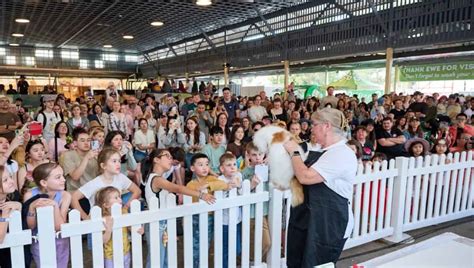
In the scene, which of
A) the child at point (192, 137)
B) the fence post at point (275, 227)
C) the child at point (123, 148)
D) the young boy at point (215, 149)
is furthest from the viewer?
the child at point (192, 137)

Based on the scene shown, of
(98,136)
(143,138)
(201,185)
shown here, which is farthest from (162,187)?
(143,138)

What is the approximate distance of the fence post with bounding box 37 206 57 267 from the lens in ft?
6.64

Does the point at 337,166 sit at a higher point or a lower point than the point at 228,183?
higher

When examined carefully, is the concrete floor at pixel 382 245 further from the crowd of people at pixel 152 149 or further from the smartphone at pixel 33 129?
the smartphone at pixel 33 129

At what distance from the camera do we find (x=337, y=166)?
2.11 m

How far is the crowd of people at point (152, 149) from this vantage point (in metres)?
2.52

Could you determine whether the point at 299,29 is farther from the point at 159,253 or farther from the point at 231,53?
the point at 159,253

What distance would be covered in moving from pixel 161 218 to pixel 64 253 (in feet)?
2.17

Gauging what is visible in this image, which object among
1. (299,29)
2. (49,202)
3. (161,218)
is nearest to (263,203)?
(161,218)

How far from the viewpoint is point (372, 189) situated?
142 inches

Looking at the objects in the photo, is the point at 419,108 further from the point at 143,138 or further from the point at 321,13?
the point at 143,138

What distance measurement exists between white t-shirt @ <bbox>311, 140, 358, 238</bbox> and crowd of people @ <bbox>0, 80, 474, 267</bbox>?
5.8 inches

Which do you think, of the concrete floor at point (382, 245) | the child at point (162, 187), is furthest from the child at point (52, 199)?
the concrete floor at point (382, 245)

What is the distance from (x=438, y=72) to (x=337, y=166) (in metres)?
10.1
